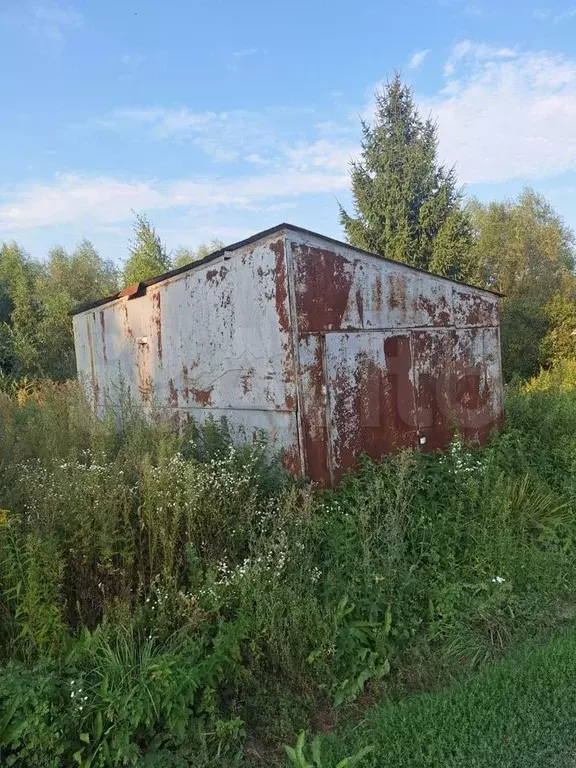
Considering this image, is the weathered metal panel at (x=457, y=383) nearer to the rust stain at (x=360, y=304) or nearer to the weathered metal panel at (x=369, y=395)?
the weathered metal panel at (x=369, y=395)

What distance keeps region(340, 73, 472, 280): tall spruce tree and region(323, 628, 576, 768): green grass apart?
56.1 feet

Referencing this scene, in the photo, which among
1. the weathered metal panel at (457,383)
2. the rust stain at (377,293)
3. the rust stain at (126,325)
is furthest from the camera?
the rust stain at (126,325)

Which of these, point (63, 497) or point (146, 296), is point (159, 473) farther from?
point (146, 296)

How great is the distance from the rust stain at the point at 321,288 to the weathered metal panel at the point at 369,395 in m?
0.22

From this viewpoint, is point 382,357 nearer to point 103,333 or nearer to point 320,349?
point 320,349

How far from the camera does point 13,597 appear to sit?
3186 mm

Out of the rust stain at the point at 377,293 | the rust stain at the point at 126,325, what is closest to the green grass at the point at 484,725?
the rust stain at the point at 377,293

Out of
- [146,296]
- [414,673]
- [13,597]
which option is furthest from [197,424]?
[414,673]

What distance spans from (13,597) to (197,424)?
135 inches

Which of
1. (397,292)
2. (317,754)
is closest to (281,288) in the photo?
(397,292)

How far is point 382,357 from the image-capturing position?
5.76 meters

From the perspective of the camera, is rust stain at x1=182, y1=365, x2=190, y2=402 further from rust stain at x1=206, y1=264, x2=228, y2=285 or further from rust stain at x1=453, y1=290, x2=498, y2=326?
rust stain at x1=453, y1=290, x2=498, y2=326

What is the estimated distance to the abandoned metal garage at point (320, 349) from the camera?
5.17 metres

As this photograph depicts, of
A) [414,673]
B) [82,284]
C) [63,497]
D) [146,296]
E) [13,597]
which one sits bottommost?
[414,673]
